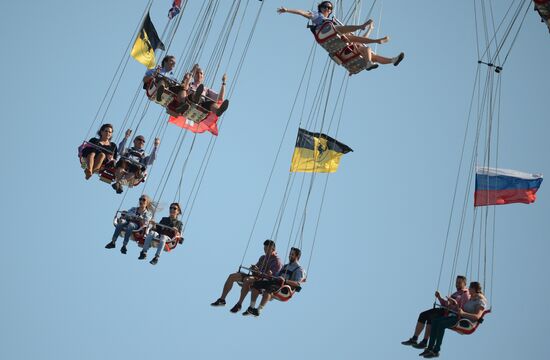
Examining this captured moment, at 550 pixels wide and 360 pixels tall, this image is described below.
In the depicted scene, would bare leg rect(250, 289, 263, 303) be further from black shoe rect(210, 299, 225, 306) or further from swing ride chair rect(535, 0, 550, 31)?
swing ride chair rect(535, 0, 550, 31)

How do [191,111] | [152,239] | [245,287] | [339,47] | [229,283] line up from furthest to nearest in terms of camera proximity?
[191,111] → [152,239] → [339,47] → [245,287] → [229,283]

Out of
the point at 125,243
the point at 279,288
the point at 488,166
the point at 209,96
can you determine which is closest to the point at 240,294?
the point at 279,288

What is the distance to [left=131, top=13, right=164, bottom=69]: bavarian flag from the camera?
1193 inches

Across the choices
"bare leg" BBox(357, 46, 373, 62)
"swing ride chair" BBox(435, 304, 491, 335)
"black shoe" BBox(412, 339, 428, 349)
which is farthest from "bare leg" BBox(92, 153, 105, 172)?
"swing ride chair" BBox(435, 304, 491, 335)

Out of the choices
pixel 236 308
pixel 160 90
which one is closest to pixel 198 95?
pixel 160 90

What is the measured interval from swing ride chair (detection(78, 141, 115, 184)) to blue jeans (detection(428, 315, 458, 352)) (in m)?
7.50

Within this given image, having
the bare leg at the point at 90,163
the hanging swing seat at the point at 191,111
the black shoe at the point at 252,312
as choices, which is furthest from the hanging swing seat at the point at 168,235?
the hanging swing seat at the point at 191,111

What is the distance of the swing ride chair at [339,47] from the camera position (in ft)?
82.7

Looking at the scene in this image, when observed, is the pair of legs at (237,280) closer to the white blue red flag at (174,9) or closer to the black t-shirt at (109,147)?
the black t-shirt at (109,147)

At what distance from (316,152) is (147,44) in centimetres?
492

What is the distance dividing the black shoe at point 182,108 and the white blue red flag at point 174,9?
4.25 m

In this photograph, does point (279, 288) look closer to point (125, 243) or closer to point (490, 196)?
point (125, 243)

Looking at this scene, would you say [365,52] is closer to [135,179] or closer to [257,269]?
[257,269]

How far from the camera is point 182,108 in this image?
2653 cm
